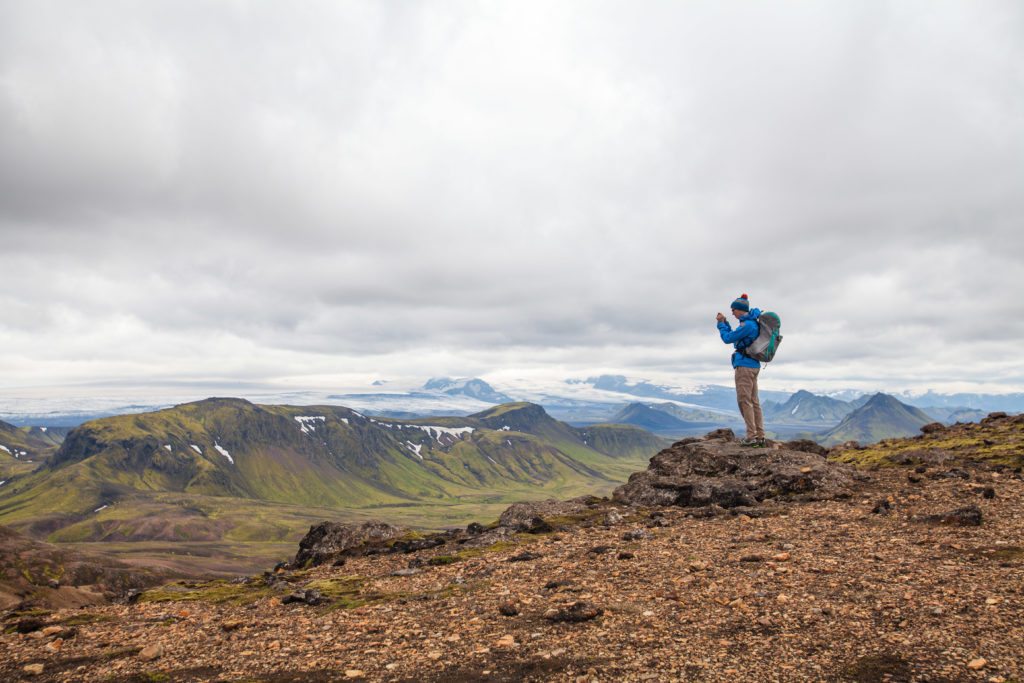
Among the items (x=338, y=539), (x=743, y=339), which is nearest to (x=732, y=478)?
(x=743, y=339)

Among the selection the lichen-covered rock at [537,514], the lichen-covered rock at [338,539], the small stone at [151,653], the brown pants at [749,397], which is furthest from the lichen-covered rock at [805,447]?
the small stone at [151,653]

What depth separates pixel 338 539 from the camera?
3622cm

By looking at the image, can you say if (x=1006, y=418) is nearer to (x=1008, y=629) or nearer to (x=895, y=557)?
(x=895, y=557)

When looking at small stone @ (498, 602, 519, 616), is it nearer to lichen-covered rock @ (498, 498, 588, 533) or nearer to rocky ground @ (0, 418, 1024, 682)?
rocky ground @ (0, 418, 1024, 682)

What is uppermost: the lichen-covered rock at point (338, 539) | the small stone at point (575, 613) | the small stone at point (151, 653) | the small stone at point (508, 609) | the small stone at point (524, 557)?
the small stone at point (575, 613)

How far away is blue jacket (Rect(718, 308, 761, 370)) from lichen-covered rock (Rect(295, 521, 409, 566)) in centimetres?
2287

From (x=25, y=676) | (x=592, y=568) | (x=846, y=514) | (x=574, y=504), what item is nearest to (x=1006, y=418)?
(x=846, y=514)

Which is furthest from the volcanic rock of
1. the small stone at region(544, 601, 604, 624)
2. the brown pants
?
the small stone at region(544, 601, 604, 624)

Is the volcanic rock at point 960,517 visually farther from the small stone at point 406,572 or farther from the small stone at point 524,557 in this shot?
the small stone at point 406,572

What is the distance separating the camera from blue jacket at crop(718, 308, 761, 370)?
32.6 m

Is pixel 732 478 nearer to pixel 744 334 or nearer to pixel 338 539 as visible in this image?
pixel 744 334

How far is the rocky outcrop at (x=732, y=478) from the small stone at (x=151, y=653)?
2375 centimetres

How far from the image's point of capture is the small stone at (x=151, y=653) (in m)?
15.9

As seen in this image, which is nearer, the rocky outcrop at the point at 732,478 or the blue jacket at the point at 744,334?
the rocky outcrop at the point at 732,478
